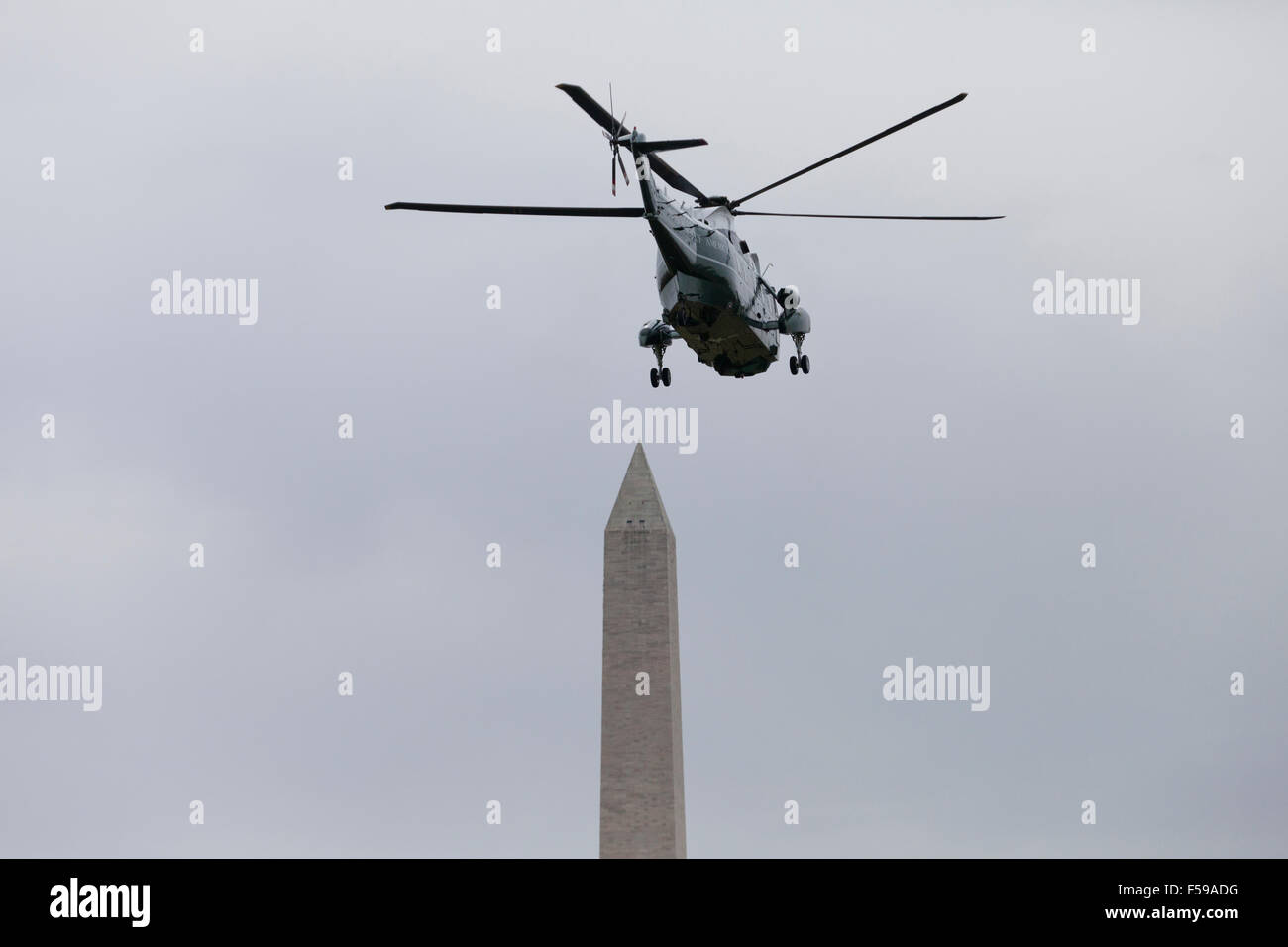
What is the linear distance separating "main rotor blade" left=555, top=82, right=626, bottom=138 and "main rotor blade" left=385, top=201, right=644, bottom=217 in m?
2.01

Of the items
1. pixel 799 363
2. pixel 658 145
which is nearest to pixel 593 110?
pixel 658 145

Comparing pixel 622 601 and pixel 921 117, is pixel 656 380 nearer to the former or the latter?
pixel 622 601

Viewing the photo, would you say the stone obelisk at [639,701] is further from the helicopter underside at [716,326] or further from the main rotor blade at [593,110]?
the main rotor blade at [593,110]

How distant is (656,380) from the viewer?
65.4 m

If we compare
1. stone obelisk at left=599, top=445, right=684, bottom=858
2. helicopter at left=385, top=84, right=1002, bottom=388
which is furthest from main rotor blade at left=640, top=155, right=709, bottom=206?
stone obelisk at left=599, top=445, right=684, bottom=858

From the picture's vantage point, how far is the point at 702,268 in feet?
197

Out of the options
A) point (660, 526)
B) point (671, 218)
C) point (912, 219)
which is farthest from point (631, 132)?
point (660, 526)

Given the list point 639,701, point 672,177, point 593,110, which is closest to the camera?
point 593,110

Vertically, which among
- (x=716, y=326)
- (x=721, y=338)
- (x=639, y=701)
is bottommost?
(x=639, y=701)

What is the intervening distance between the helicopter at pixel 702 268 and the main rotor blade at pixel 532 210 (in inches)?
0.8

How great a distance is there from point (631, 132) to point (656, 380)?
9537 millimetres

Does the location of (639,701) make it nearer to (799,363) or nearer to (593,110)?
(799,363)

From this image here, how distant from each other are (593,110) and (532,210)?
4.50 meters

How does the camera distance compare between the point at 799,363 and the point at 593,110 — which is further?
the point at 799,363
